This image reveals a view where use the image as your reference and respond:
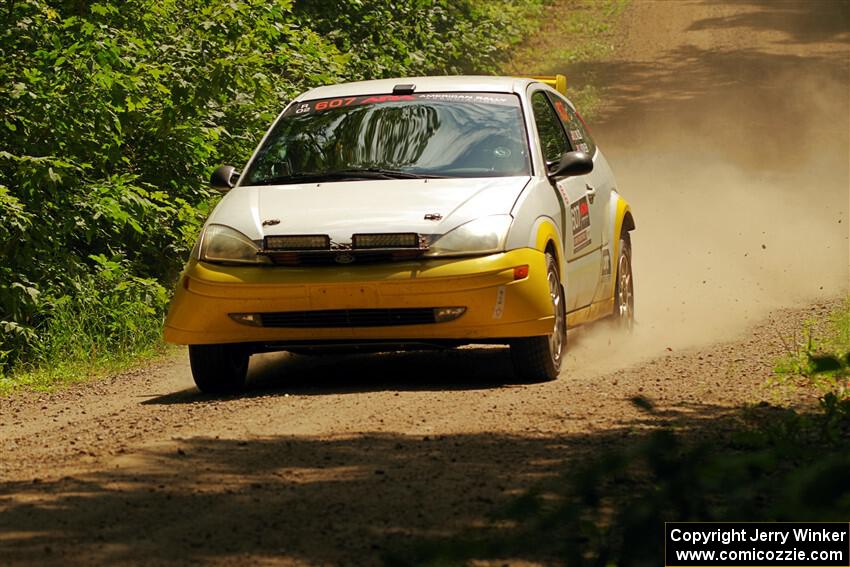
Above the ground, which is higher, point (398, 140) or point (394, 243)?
point (398, 140)

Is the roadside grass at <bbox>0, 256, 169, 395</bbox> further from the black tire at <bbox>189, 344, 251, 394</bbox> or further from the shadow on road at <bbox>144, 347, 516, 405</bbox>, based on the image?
the black tire at <bbox>189, 344, 251, 394</bbox>

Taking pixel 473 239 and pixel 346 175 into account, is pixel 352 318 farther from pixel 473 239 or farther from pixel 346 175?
pixel 346 175

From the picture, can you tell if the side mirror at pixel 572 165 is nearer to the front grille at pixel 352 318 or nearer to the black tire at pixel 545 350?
the black tire at pixel 545 350

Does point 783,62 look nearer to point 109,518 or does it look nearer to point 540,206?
point 540,206

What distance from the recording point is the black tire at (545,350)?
8.41 meters

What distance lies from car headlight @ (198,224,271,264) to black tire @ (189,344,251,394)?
0.54 metres

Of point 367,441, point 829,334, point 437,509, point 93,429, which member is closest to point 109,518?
point 437,509

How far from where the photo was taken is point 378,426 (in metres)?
6.81

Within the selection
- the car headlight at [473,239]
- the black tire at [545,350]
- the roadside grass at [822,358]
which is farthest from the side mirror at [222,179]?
the roadside grass at [822,358]

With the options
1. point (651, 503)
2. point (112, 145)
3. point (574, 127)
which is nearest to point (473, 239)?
point (574, 127)

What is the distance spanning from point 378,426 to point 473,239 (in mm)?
1690

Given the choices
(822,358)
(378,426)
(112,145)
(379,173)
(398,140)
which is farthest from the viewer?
(112,145)

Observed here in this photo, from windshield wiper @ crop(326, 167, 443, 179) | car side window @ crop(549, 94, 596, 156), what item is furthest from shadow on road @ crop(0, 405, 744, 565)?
car side window @ crop(549, 94, 596, 156)

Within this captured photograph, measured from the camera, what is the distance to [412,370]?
9.46m
